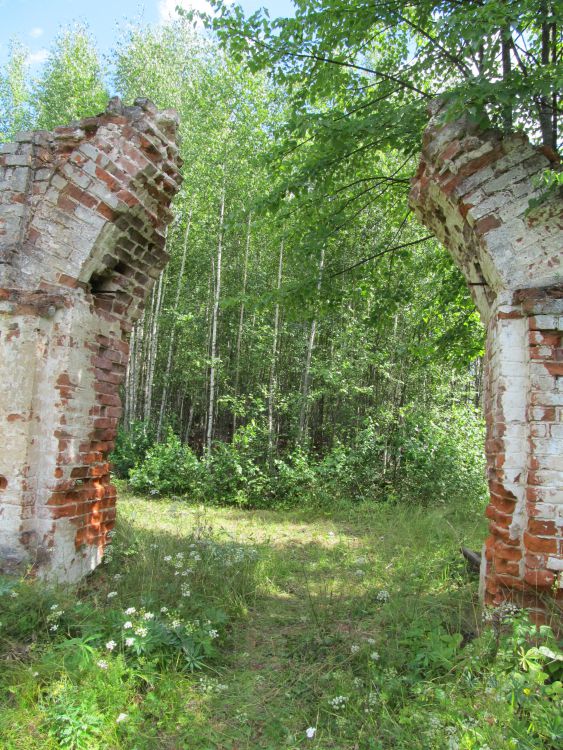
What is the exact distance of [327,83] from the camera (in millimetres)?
5305

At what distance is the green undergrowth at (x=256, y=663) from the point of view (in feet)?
7.72

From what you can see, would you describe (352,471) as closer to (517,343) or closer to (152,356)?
(152,356)

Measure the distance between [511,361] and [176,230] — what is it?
40.5ft

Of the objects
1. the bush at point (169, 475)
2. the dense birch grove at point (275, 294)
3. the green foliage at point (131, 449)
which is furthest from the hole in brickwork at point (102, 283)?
the green foliage at point (131, 449)

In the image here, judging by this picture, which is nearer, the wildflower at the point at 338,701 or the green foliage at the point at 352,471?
the wildflower at the point at 338,701

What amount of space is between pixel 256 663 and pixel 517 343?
2784mm

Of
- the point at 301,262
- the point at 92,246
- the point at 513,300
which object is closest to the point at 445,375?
the point at 301,262

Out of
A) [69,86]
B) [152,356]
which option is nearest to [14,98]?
[69,86]

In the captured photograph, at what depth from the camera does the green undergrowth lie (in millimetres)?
2352

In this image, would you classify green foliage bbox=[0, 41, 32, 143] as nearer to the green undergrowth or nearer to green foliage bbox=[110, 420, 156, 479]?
green foliage bbox=[110, 420, 156, 479]

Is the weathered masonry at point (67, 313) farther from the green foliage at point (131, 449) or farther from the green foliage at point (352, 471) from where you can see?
the green foliage at point (131, 449)

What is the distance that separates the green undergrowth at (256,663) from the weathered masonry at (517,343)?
0.39m

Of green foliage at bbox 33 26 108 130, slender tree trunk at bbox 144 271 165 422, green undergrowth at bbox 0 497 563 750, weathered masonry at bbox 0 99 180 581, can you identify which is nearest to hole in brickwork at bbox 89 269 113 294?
weathered masonry at bbox 0 99 180 581

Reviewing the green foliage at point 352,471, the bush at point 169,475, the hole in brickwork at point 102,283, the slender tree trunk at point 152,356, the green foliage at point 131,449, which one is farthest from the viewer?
the slender tree trunk at point 152,356
